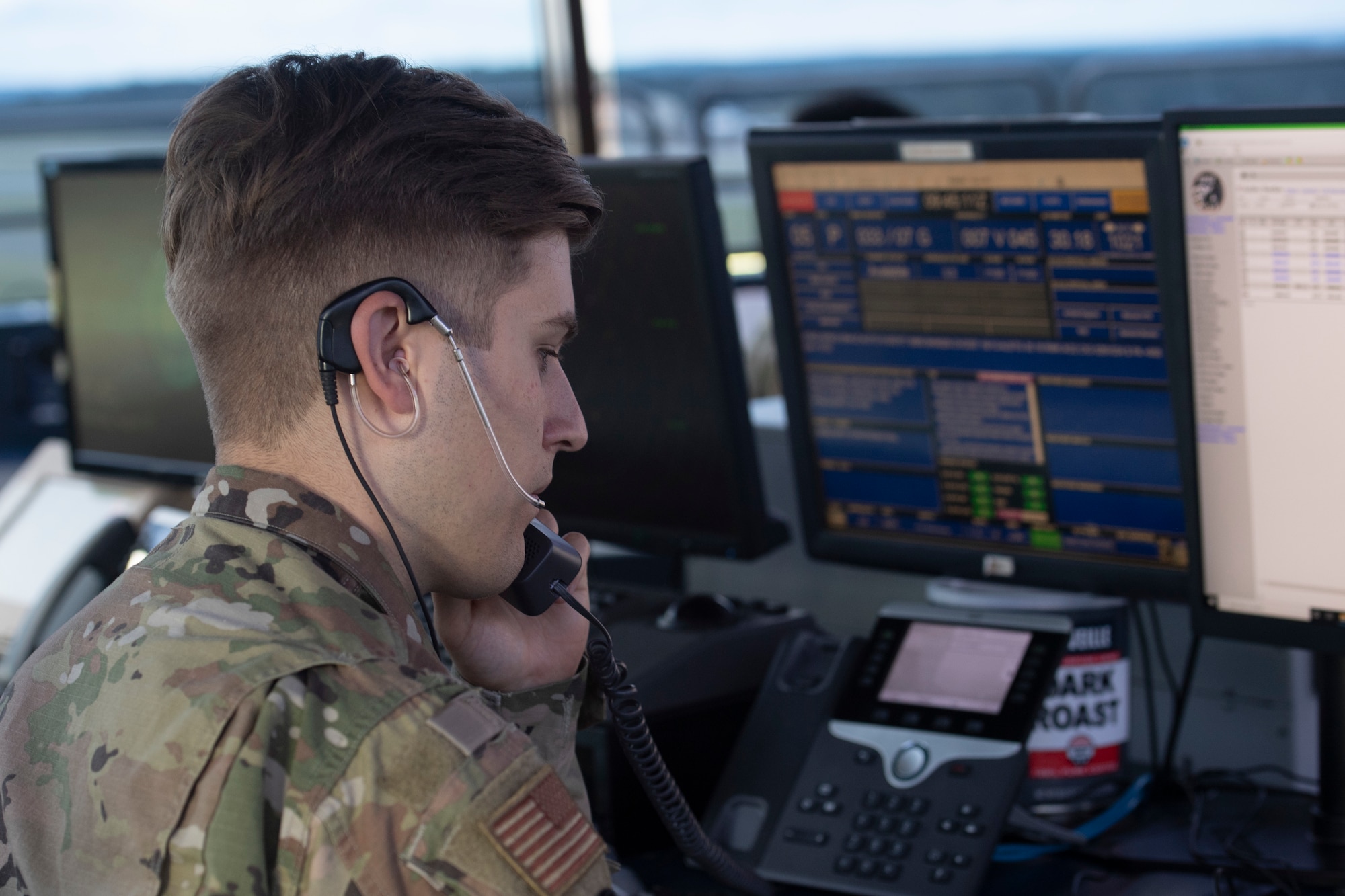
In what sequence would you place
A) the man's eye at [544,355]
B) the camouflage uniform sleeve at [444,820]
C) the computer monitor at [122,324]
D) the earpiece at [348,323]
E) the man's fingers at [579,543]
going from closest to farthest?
the camouflage uniform sleeve at [444,820], the earpiece at [348,323], the man's eye at [544,355], the man's fingers at [579,543], the computer monitor at [122,324]

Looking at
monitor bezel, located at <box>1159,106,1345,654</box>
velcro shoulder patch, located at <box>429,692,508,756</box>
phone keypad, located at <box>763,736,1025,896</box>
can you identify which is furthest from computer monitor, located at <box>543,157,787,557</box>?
velcro shoulder patch, located at <box>429,692,508,756</box>

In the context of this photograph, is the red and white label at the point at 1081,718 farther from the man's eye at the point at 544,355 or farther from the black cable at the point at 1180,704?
the man's eye at the point at 544,355

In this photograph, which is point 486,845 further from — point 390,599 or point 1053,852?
point 1053,852

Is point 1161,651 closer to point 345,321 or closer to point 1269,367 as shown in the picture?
→ point 1269,367

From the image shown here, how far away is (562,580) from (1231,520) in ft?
1.76

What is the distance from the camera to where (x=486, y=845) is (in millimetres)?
638

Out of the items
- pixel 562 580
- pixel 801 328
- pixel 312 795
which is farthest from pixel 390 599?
pixel 801 328

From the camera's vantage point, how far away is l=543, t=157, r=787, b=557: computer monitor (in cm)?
136

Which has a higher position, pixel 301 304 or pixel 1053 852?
pixel 301 304

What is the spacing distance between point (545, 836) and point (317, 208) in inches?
14.7

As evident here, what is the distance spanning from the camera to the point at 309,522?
789 mm

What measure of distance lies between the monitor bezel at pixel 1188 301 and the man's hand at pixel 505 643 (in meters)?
0.51

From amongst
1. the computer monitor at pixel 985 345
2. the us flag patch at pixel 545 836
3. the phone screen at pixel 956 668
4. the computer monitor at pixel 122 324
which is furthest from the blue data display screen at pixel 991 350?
the computer monitor at pixel 122 324

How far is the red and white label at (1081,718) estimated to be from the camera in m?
1.21
